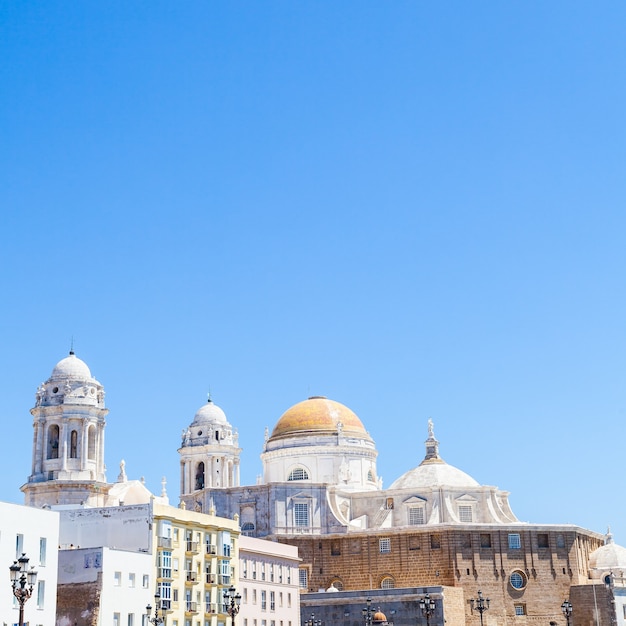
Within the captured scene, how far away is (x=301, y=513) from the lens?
→ 8588 cm

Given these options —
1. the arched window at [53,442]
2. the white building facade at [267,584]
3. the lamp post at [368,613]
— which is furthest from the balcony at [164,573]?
the arched window at [53,442]

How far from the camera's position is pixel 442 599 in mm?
Answer: 76250

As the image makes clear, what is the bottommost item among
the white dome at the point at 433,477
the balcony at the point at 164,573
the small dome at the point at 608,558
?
the balcony at the point at 164,573

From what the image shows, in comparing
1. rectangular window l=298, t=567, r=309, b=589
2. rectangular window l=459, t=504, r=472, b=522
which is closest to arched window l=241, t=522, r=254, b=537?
rectangular window l=298, t=567, r=309, b=589

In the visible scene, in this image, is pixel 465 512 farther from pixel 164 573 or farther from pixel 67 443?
pixel 164 573

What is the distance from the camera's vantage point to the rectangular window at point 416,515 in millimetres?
87250

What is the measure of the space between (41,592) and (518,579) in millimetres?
43688

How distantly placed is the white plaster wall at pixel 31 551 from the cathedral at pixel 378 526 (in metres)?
26.2

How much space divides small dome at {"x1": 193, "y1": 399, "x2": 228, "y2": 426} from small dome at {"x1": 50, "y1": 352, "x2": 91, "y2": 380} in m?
18.9

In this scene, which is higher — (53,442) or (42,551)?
(53,442)

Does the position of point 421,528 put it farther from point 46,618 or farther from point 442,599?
point 46,618

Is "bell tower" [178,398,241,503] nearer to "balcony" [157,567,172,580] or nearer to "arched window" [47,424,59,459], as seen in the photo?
"arched window" [47,424,59,459]

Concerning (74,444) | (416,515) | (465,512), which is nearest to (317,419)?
(416,515)

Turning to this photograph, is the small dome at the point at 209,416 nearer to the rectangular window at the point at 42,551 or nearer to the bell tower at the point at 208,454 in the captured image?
the bell tower at the point at 208,454
